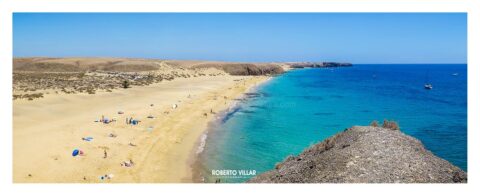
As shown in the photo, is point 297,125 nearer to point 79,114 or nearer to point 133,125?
point 133,125

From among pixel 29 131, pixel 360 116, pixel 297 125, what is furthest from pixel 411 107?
pixel 29 131

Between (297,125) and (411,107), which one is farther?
(411,107)

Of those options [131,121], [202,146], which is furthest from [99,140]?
[202,146]

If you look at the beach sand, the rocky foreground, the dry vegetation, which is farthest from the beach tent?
the dry vegetation

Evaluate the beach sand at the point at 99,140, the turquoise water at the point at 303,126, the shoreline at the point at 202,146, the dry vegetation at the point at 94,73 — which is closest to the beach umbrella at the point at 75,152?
the beach sand at the point at 99,140

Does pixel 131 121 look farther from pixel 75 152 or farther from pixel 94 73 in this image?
pixel 94 73

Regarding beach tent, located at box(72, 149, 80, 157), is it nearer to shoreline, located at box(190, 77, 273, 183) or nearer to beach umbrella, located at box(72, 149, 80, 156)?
beach umbrella, located at box(72, 149, 80, 156)
